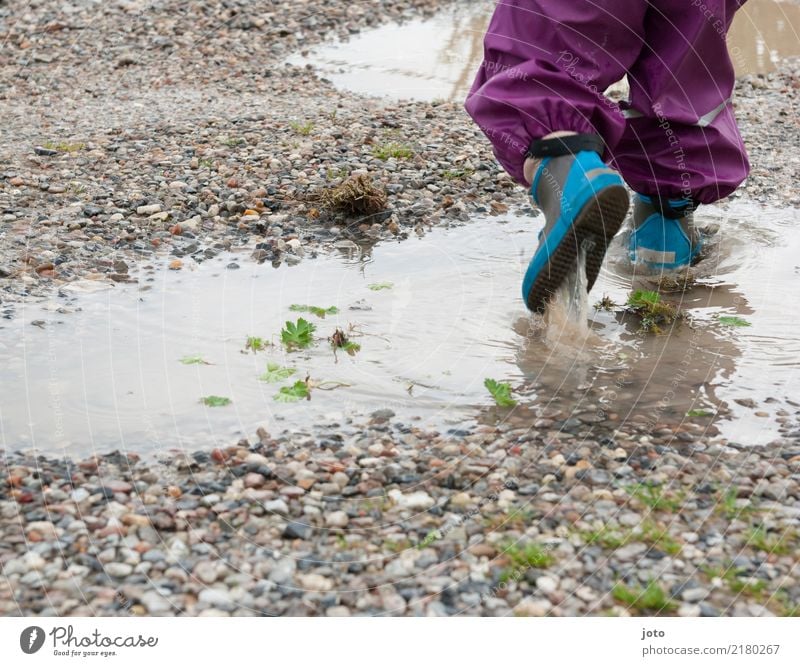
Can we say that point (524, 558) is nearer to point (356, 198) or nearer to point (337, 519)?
point (337, 519)

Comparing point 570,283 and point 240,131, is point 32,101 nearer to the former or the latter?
point 240,131

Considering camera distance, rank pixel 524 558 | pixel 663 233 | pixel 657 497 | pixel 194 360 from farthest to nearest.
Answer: pixel 663 233 → pixel 194 360 → pixel 657 497 → pixel 524 558

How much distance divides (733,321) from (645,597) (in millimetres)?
2156

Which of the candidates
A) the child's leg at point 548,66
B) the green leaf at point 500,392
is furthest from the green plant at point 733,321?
the green leaf at point 500,392

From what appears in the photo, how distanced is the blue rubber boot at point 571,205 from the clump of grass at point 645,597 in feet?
4.74

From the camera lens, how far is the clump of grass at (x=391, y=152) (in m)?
6.26

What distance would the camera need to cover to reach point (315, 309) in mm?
4414

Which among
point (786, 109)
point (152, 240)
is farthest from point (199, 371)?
point (786, 109)

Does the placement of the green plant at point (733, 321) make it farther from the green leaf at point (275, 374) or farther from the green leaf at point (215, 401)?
the green leaf at point (215, 401)

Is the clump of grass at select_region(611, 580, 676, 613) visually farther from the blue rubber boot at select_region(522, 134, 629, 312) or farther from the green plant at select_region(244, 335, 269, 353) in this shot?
the green plant at select_region(244, 335, 269, 353)

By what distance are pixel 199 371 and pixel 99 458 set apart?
2.29ft

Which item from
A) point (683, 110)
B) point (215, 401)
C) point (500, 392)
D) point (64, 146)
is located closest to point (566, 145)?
point (500, 392)

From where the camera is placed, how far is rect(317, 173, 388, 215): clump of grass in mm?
5371

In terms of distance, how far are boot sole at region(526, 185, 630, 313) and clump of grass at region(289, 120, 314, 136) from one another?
10.5ft
